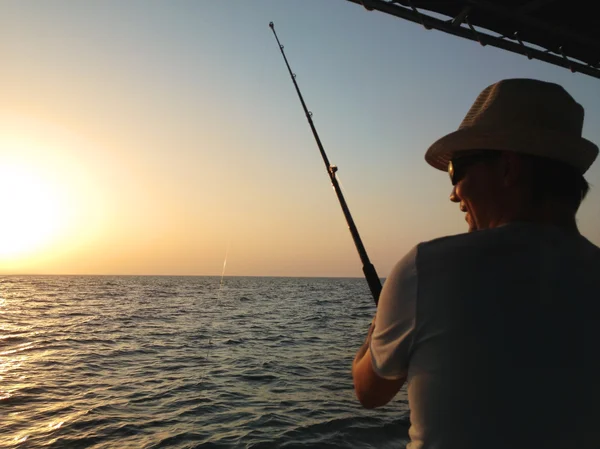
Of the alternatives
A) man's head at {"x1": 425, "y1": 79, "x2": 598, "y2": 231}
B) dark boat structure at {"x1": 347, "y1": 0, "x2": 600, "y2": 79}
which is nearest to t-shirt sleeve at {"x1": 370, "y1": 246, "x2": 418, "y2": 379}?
man's head at {"x1": 425, "y1": 79, "x2": 598, "y2": 231}

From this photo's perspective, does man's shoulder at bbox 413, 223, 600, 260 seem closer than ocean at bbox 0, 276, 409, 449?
Yes

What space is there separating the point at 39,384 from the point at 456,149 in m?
12.4

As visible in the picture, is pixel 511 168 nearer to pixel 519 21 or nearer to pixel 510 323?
pixel 510 323

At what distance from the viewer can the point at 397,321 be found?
4.46 feet

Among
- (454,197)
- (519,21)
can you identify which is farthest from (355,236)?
(519,21)

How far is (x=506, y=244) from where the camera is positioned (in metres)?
1.30

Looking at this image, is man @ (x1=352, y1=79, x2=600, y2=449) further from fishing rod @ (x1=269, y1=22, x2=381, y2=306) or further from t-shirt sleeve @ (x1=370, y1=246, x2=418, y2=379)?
fishing rod @ (x1=269, y1=22, x2=381, y2=306)

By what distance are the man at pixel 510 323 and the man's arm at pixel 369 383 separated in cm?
9

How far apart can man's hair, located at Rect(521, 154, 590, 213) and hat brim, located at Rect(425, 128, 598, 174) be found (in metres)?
0.02

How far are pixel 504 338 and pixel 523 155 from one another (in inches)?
23.1

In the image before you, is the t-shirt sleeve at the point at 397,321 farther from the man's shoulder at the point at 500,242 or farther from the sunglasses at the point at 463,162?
the sunglasses at the point at 463,162

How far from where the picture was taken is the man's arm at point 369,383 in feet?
5.03

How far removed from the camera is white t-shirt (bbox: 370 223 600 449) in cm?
124

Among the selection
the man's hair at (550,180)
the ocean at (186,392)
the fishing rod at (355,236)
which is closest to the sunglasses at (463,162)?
the man's hair at (550,180)
